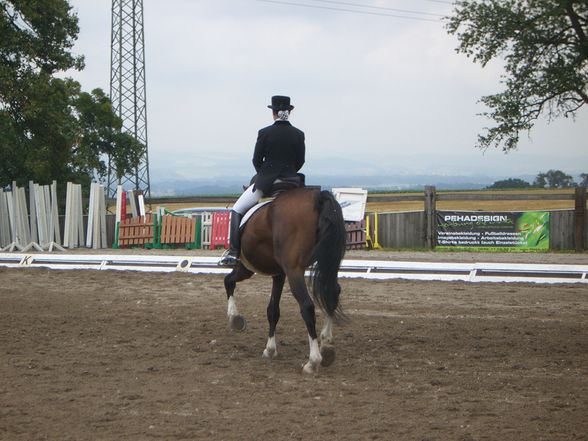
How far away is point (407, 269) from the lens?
15531 millimetres

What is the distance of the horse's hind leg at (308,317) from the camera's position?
25.1ft

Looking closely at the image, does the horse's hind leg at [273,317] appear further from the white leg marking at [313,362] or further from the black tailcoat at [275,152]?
the black tailcoat at [275,152]

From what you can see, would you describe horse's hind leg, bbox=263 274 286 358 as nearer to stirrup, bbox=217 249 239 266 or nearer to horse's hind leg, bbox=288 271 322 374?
stirrup, bbox=217 249 239 266

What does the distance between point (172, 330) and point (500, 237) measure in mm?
15352

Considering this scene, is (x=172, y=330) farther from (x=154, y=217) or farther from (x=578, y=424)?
(x=154, y=217)

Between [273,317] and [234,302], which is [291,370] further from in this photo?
[234,302]

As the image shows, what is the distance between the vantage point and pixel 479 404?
20.6 feet

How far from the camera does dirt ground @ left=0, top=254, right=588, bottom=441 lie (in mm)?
5676

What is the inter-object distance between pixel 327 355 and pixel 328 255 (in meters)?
0.98

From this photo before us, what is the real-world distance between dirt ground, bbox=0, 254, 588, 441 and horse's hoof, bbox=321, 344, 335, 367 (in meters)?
0.10

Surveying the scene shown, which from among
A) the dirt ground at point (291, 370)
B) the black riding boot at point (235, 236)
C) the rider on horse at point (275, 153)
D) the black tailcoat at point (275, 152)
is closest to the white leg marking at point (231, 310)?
the dirt ground at point (291, 370)

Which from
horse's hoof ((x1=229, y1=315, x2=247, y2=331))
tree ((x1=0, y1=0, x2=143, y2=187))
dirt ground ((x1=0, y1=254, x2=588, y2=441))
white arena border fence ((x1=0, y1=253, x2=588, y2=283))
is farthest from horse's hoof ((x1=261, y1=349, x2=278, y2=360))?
tree ((x1=0, y1=0, x2=143, y2=187))

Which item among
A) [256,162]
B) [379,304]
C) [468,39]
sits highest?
[468,39]

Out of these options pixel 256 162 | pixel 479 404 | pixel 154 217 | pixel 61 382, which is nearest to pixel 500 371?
pixel 479 404
